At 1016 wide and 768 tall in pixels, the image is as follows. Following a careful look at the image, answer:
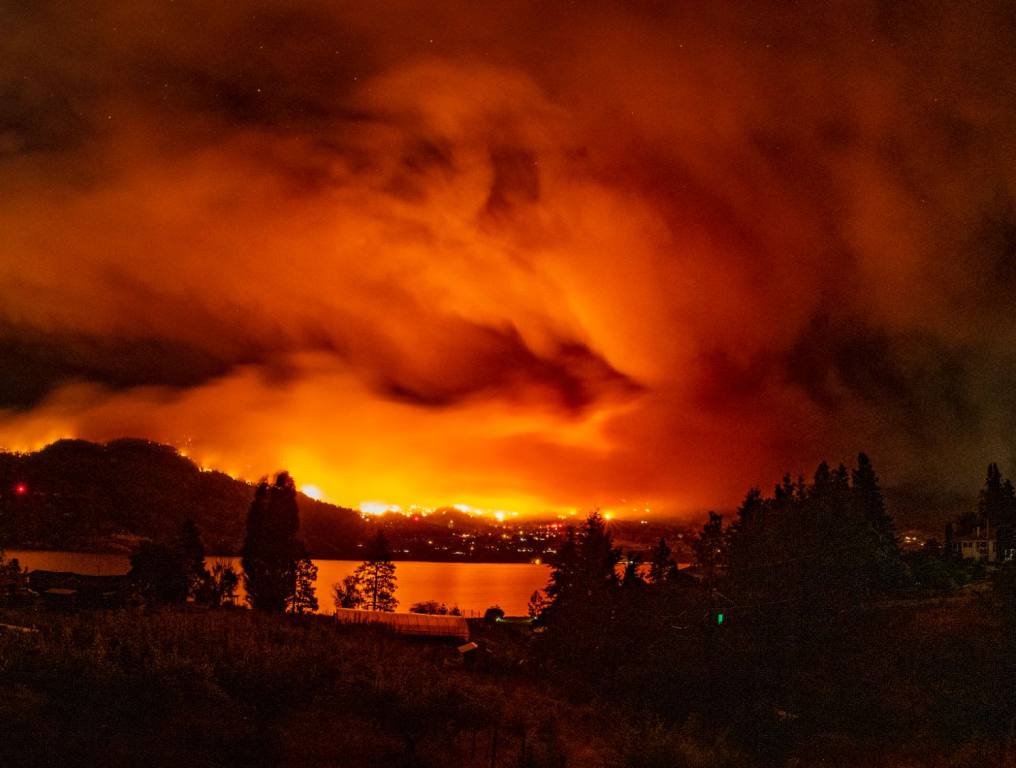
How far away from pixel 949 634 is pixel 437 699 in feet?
109

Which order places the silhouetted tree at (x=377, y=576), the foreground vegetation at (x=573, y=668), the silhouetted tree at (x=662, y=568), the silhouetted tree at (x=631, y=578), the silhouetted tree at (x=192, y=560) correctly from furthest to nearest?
1. the silhouetted tree at (x=662, y=568)
2. the silhouetted tree at (x=377, y=576)
3. the silhouetted tree at (x=192, y=560)
4. the silhouetted tree at (x=631, y=578)
5. the foreground vegetation at (x=573, y=668)

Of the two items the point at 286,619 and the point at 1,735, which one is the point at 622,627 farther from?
the point at 1,735

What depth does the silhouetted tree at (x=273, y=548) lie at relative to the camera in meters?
57.2

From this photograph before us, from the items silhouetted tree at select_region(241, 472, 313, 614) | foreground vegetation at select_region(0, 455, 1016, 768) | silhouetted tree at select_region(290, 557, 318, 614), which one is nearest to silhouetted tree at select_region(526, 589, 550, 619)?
foreground vegetation at select_region(0, 455, 1016, 768)

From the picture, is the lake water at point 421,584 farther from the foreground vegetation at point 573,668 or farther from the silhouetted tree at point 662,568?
the foreground vegetation at point 573,668

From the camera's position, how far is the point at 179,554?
5653 cm

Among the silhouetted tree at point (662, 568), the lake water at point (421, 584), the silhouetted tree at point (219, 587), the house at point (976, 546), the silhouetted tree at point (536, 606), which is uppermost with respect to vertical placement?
the house at point (976, 546)

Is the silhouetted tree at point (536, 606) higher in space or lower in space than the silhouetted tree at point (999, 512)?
lower

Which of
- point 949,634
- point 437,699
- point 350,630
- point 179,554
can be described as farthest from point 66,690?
point 179,554

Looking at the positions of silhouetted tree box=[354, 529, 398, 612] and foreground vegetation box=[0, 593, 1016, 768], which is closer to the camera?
foreground vegetation box=[0, 593, 1016, 768]

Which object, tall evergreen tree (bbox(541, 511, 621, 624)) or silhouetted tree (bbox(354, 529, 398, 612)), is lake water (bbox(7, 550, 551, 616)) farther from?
tall evergreen tree (bbox(541, 511, 621, 624))

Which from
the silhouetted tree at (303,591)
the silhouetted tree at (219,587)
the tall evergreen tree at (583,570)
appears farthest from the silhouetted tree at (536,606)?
the silhouetted tree at (219,587)

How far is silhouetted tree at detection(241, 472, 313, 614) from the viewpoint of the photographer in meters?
57.2

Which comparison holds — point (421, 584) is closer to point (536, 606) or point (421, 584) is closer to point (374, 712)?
→ point (536, 606)
